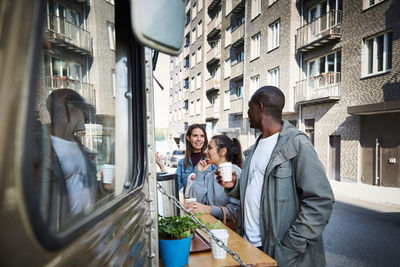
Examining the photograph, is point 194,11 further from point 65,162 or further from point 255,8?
point 65,162

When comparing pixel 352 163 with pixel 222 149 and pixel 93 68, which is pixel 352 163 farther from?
pixel 93 68

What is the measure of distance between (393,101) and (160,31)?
13.3 m

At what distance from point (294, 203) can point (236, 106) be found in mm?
22450

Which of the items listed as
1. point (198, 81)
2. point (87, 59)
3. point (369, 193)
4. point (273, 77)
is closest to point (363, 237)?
point (369, 193)

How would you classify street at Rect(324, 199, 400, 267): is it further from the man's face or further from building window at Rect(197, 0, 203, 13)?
building window at Rect(197, 0, 203, 13)

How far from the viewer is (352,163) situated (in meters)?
13.9

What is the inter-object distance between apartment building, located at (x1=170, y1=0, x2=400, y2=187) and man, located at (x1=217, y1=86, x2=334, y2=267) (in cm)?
1125

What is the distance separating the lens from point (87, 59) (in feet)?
3.71

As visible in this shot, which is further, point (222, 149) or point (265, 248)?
point (222, 149)

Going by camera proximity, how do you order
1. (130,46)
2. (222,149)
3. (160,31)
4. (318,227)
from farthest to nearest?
1. (222,149)
2. (318,227)
3. (130,46)
4. (160,31)

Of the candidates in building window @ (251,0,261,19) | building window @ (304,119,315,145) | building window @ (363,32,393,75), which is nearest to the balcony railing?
building window @ (363,32,393,75)

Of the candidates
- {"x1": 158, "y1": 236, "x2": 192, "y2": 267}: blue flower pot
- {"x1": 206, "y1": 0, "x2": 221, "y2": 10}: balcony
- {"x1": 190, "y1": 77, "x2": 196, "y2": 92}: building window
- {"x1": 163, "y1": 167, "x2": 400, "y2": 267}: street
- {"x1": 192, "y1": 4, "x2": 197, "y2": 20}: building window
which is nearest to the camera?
{"x1": 158, "y1": 236, "x2": 192, "y2": 267}: blue flower pot

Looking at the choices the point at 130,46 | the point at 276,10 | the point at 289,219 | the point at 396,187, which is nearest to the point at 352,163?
the point at 396,187

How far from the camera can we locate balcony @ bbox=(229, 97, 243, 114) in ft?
78.6
